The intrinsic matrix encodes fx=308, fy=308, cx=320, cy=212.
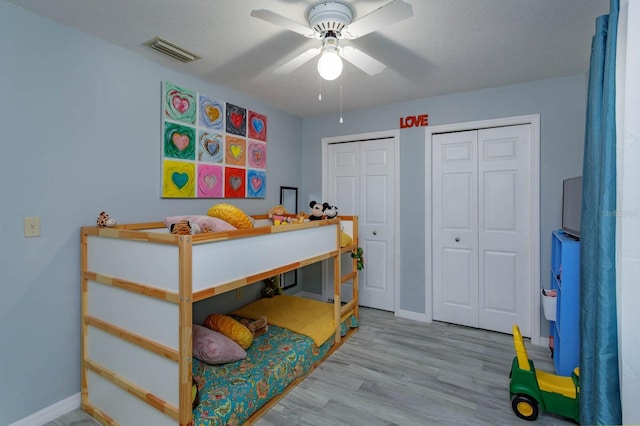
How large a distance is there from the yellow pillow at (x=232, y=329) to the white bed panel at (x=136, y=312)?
0.72 metres

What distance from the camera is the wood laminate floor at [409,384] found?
1799mm

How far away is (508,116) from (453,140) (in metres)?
0.50

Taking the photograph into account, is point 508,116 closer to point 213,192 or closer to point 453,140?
point 453,140

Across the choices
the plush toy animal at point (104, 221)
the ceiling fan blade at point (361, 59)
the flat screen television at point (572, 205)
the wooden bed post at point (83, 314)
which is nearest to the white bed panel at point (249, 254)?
the plush toy animal at point (104, 221)

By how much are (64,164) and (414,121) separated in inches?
116

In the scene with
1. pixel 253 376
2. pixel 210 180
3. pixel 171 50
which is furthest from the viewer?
pixel 210 180

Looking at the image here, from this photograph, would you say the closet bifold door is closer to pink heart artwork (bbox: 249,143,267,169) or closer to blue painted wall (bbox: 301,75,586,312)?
blue painted wall (bbox: 301,75,586,312)

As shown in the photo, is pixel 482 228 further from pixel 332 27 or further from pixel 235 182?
pixel 235 182

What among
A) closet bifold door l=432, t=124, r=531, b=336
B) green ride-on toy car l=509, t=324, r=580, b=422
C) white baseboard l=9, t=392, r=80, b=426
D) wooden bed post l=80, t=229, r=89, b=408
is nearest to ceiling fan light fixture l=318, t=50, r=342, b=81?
wooden bed post l=80, t=229, r=89, b=408

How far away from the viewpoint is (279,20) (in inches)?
57.1

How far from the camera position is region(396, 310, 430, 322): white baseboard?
3240 millimetres

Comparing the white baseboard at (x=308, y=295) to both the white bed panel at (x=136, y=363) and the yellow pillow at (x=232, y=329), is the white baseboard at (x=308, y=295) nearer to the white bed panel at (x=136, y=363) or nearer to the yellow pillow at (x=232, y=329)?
the yellow pillow at (x=232, y=329)

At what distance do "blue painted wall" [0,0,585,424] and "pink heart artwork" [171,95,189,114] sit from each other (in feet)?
0.41

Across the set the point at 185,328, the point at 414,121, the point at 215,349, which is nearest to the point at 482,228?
the point at 414,121
